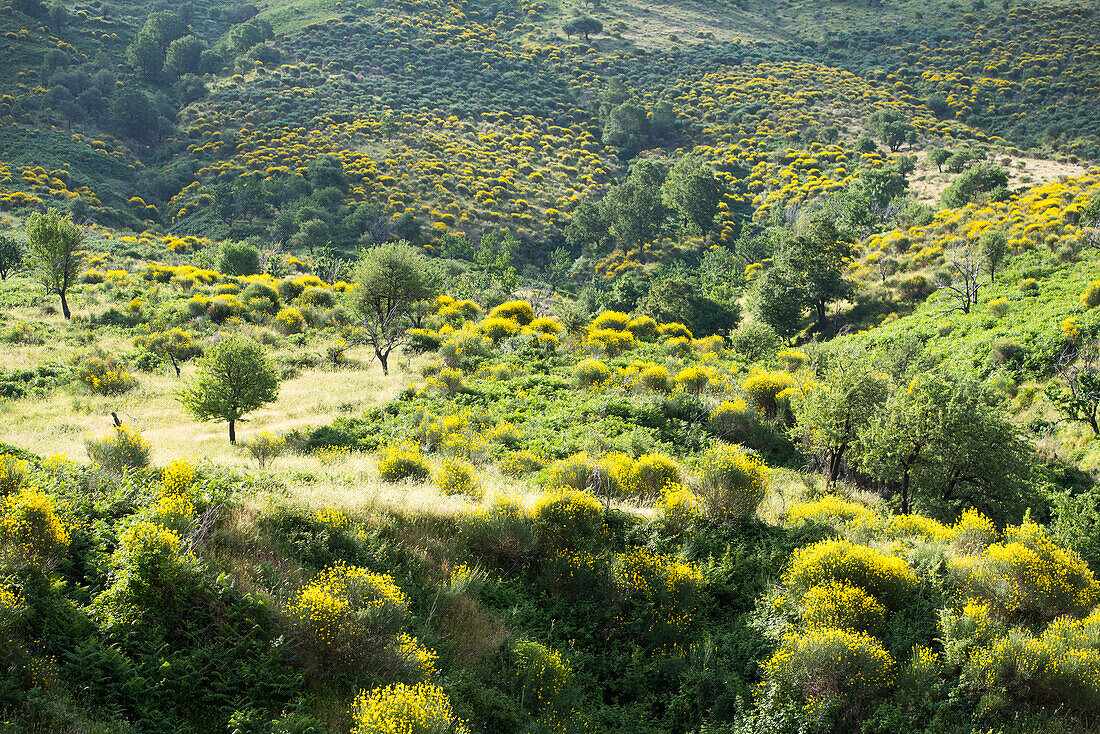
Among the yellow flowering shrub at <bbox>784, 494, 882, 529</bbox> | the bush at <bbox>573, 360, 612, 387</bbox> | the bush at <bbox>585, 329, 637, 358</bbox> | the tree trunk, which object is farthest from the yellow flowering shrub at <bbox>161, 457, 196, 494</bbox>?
the bush at <bbox>585, 329, 637, 358</bbox>

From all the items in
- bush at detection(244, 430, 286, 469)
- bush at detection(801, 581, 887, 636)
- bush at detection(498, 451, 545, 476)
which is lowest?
bush at detection(244, 430, 286, 469)

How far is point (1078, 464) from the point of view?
16719mm

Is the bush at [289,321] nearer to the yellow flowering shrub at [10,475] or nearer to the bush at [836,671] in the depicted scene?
the yellow flowering shrub at [10,475]

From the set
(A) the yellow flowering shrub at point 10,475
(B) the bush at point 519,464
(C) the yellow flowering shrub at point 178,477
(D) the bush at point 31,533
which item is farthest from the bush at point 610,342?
(D) the bush at point 31,533

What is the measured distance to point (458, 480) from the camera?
12.2 metres

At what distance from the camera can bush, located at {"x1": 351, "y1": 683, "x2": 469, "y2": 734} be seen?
548 cm

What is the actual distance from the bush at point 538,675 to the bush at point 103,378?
62.5 feet

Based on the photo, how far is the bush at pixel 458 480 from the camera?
1171 centimetres

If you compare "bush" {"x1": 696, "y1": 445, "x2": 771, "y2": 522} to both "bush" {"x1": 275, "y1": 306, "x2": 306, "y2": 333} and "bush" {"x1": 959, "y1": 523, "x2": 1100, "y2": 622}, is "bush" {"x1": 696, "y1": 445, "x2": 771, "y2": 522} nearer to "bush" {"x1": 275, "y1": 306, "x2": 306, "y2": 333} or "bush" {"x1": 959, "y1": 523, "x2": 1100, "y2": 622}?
"bush" {"x1": 959, "y1": 523, "x2": 1100, "y2": 622}

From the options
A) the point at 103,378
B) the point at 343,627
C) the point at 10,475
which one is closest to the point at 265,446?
the point at 10,475

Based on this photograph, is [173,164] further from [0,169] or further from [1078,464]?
[1078,464]

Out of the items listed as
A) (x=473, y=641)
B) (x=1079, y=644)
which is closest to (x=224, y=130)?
(x=473, y=641)

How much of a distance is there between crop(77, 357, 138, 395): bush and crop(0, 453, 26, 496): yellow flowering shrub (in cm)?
1409

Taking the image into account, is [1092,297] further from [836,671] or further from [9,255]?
[9,255]
